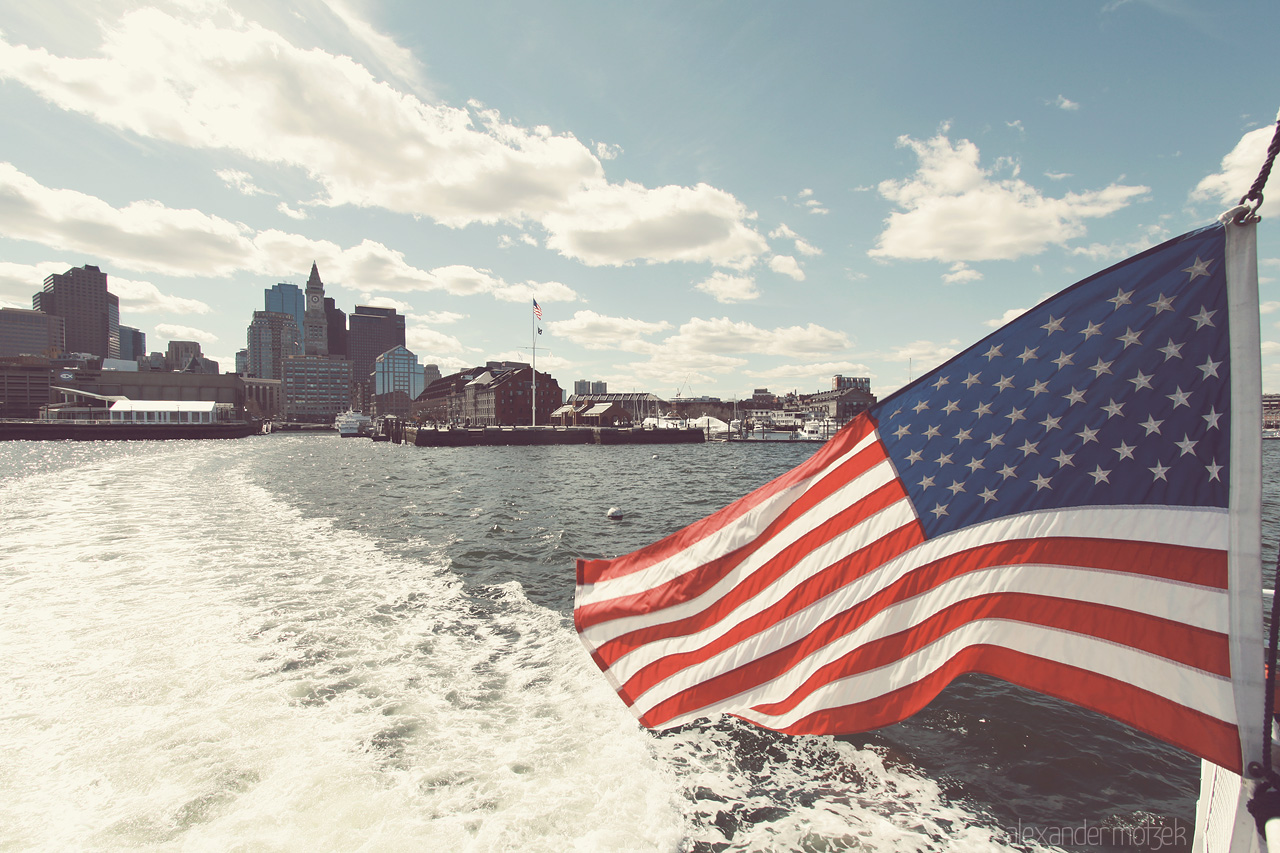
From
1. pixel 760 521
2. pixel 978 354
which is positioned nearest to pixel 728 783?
pixel 760 521

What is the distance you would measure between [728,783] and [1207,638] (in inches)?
199

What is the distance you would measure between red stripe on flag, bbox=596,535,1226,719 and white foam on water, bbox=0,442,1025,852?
2010 millimetres

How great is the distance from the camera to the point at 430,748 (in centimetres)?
663

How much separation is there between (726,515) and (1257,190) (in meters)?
3.83

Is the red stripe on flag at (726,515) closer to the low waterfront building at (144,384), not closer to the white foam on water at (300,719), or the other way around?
the white foam on water at (300,719)

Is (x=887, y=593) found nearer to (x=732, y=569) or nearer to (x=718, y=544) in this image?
(x=732, y=569)

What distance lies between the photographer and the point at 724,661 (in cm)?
456

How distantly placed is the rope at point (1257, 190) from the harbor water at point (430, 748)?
4.74 m

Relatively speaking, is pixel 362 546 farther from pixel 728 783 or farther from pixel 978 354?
pixel 978 354

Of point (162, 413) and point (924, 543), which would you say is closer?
point (924, 543)

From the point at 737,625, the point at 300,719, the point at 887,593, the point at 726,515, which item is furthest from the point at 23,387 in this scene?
the point at 887,593

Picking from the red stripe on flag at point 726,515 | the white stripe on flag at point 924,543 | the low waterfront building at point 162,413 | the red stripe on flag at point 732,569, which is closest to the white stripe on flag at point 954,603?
the white stripe on flag at point 924,543

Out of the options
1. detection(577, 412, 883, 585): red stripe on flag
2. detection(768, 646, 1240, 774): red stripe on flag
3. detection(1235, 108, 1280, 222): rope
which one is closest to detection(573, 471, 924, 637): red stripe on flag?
detection(577, 412, 883, 585): red stripe on flag

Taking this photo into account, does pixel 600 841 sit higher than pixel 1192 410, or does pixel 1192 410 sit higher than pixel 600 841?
pixel 1192 410
